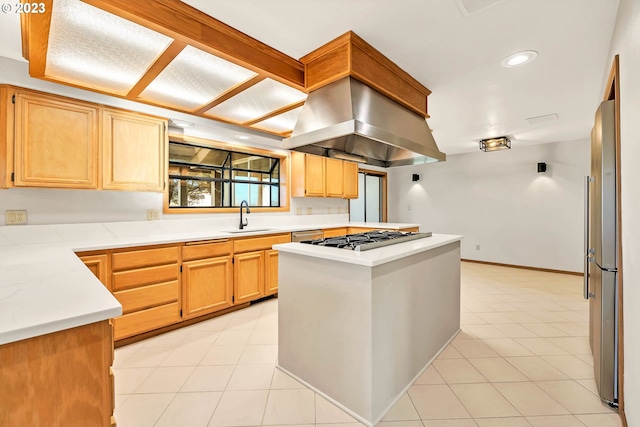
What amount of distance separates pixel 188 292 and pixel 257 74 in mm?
2100

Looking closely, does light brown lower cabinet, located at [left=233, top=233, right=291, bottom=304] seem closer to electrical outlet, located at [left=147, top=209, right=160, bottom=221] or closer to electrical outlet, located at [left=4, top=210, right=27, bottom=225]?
electrical outlet, located at [left=147, top=209, right=160, bottom=221]

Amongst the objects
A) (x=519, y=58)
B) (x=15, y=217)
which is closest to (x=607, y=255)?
(x=519, y=58)

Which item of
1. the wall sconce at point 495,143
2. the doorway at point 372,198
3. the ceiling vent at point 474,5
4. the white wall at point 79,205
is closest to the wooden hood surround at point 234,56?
the ceiling vent at point 474,5

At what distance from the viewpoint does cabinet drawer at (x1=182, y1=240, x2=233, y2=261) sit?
272 centimetres

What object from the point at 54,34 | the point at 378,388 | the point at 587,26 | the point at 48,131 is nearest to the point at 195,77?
the point at 54,34

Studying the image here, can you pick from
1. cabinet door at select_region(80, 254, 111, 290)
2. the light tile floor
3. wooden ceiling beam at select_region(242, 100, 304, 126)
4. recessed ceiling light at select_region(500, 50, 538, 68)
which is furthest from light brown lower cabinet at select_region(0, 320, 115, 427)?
recessed ceiling light at select_region(500, 50, 538, 68)

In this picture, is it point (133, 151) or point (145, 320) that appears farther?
point (133, 151)

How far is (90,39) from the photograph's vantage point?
68.1 inches

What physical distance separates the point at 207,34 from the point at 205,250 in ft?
6.32

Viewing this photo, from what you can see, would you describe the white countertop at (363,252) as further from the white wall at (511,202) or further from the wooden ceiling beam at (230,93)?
the white wall at (511,202)

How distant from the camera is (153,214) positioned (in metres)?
3.03

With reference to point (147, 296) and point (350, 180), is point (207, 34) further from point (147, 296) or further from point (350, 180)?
point (350, 180)

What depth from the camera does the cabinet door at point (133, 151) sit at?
8.20 feet

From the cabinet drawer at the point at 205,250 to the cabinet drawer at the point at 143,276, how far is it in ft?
0.51
